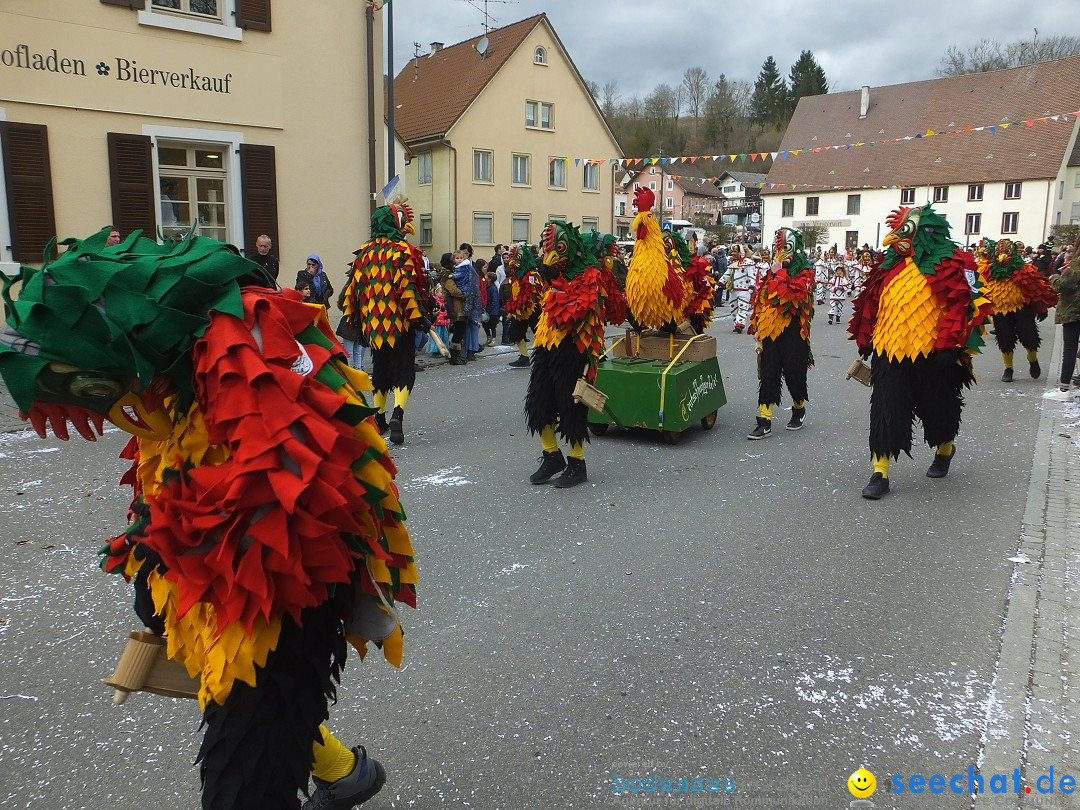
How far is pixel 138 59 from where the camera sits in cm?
1155

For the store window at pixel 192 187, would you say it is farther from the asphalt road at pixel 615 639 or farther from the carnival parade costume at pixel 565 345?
the carnival parade costume at pixel 565 345

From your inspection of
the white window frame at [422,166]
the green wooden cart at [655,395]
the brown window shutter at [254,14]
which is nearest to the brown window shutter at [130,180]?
the brown window shutter at [254,14]

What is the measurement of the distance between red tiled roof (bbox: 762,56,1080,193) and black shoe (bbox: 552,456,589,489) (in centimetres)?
4034

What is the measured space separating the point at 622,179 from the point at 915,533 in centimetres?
6677

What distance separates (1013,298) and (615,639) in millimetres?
9496

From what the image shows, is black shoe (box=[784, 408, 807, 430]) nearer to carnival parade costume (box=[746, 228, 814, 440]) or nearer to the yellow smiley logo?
carnival parade costume (box=[746, 228, 814, 440])

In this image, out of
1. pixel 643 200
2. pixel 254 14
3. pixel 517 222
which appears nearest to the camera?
pixel 643 200

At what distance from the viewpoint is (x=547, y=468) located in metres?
6.09

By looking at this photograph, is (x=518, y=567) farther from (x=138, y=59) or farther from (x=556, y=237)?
(x=138, y=59)

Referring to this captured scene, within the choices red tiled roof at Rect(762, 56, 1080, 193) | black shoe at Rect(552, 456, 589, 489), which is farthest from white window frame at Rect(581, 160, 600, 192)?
black shoe at Rect(552, 456, 589, 489)

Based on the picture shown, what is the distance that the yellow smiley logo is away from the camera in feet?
8.48

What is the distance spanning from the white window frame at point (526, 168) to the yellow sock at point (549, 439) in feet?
79.7

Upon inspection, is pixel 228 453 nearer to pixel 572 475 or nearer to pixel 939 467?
pixel 572 475

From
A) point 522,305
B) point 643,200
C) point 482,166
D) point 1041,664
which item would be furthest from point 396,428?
point 482,166
